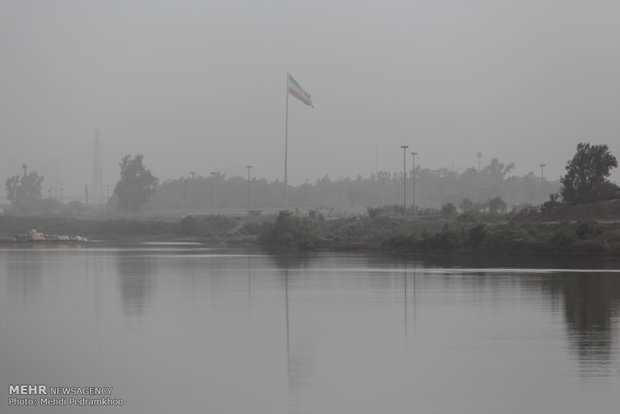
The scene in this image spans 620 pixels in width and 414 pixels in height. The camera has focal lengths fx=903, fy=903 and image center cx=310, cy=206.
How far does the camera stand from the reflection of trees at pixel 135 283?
31.4 meters

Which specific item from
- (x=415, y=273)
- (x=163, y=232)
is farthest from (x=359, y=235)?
(x=163, y=232)

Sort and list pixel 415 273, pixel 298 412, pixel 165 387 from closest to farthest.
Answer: pixel 298 412, pixel 165 387, pixel 415 273

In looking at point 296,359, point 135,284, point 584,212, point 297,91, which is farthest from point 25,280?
point 297,91

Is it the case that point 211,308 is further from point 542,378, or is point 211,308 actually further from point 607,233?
point 607,233

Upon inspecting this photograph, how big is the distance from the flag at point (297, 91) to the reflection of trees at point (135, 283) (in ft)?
189

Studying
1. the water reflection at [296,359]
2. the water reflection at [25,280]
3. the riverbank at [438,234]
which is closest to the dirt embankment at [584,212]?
the riverbank at [438,234]

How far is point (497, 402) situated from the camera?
15.6 metres

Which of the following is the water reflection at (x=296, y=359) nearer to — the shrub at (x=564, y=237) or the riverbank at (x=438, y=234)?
the shrub at (x=564, y=237)

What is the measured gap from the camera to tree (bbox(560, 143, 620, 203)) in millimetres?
76875

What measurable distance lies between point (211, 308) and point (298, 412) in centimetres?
1580

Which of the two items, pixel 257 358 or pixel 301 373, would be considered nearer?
pixel 301 373

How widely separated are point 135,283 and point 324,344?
20572 millimetres

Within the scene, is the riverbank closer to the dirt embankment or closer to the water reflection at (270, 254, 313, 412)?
the dirt embankment

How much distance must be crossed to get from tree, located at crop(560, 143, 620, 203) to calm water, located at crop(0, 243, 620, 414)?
37.4m
